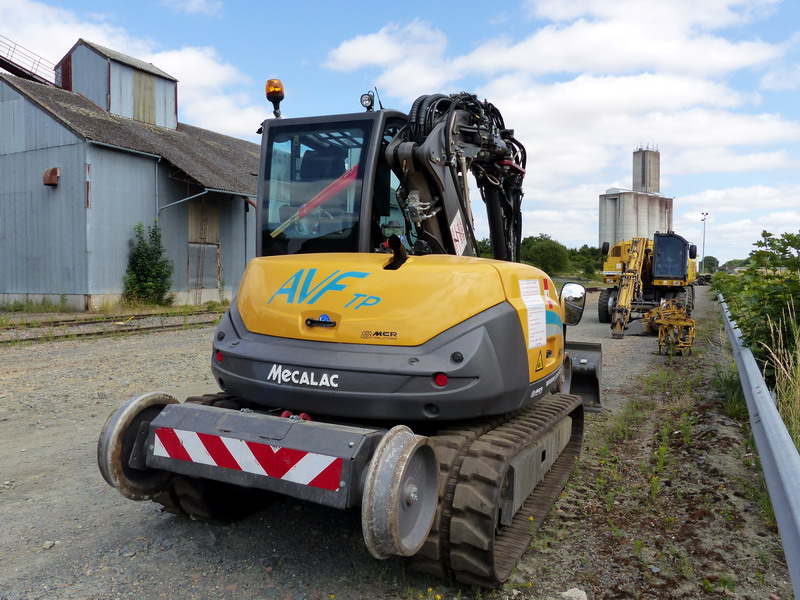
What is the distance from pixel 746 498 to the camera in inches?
180

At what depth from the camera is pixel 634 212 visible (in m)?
92.4

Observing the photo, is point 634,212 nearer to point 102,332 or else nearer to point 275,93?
point 102,332

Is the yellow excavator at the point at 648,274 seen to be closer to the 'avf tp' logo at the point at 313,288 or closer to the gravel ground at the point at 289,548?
the gravel ground at the point at 289,548

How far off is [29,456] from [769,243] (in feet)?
24.7

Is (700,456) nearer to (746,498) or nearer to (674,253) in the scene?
(746,498)

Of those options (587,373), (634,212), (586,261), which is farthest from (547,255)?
(634,212)

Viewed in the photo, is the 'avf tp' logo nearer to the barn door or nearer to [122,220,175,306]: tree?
[122,220,175,306]: tree

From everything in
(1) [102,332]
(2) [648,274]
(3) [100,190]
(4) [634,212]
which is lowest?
(1) [102,332]

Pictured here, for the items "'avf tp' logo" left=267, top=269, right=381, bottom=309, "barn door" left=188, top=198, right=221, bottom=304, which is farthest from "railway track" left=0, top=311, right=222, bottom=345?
"'avf tp' logo" left=267, top=269, right=381, bottom=309

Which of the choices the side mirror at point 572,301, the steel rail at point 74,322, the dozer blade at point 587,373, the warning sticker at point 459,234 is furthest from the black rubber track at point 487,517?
the steel rail at point 74,322

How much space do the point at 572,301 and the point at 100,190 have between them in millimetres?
16979

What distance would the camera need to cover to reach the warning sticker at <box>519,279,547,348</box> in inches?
159

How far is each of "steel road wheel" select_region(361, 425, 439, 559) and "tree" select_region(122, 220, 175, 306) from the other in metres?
18.5

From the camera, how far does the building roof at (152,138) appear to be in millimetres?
19344
